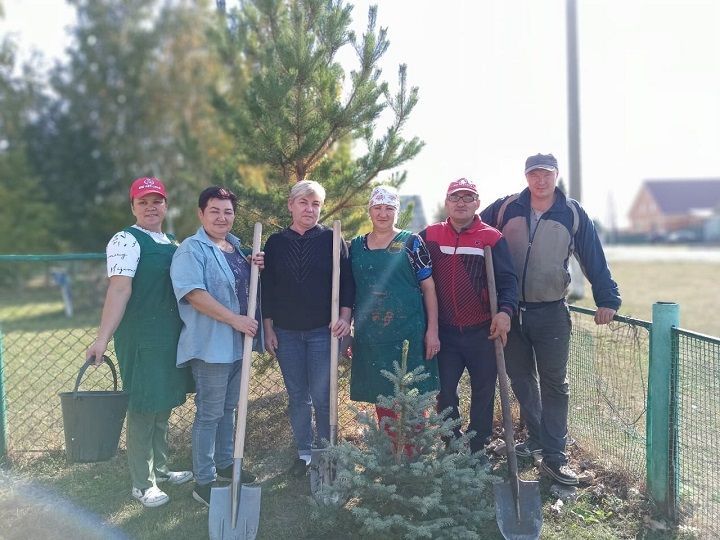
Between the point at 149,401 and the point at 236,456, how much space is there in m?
0.55

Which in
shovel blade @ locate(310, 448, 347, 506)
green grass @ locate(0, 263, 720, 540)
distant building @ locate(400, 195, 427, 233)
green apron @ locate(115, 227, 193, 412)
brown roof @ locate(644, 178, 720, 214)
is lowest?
green grass @ locate(0, 263, 720, 540)

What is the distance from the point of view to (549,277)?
3328 millimetres

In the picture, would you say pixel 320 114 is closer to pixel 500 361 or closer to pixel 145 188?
pixel 145 188

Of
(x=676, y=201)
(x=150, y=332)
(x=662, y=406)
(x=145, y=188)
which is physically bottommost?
(x=662, y=406)

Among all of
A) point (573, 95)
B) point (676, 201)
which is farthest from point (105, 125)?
point (676, 201)

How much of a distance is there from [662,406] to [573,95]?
30.3 ft

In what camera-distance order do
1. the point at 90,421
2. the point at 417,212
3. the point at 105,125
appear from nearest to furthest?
the point at 90,421 < the point at 417,212 < the point at 105,125

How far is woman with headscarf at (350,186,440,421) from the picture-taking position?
125 inches

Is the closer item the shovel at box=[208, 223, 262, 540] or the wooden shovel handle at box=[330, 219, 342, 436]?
the shovel at box=[208, 223, 262, 540]

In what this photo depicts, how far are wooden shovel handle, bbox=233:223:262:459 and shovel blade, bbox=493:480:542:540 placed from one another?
4.29ft

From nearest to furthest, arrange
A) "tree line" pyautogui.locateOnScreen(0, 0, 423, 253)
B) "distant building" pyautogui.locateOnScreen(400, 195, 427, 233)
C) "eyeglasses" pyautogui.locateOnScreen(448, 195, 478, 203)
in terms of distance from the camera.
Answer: "eyeglasses" pyautogui.locateOnScreen(448, 195, 478, 203), "distant building" pyautogui.locateOnScreen(400, 195, 427, 233), "tree line" pyautogui.locateOnScreen(0, 0, 423, 253)

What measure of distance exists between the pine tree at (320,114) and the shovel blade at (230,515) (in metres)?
1.94

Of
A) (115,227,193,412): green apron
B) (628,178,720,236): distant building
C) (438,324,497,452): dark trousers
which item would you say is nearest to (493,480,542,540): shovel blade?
(438,324,497,452): dark trousers

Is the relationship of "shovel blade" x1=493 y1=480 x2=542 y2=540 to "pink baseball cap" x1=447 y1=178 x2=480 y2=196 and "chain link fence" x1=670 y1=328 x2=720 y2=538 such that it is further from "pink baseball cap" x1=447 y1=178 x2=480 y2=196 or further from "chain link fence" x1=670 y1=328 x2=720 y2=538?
"pink baseball cap" x1=447 y1=178 x2=480 y2=196
